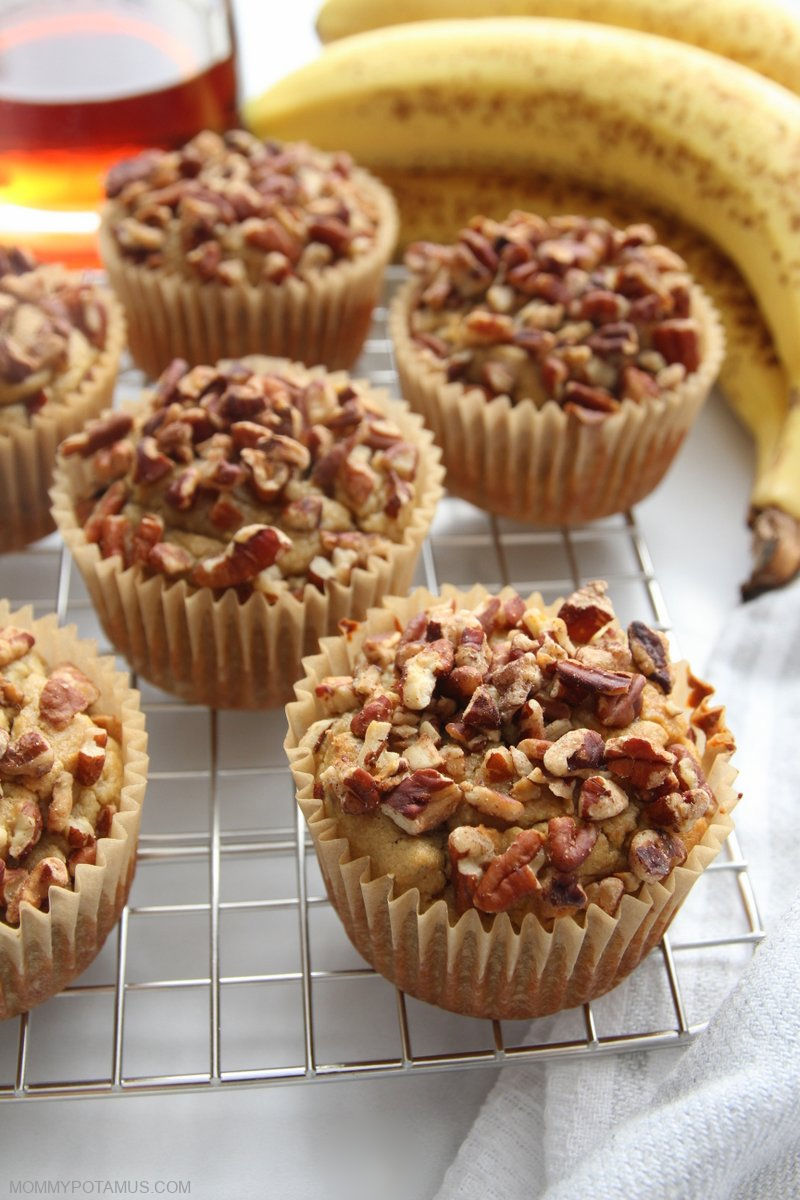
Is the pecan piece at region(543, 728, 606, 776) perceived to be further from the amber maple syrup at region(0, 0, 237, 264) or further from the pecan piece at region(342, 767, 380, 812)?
the amber maple syrup at region(0, 0, 237, 264)

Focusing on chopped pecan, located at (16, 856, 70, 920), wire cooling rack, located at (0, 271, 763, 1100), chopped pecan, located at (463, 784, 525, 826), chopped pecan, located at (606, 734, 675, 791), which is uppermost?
chopped pecan, located at (606, 734, 675, 791)

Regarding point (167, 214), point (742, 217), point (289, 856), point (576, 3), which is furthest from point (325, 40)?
point (289, 856)

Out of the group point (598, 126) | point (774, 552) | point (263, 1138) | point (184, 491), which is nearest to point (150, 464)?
point (184, 491)

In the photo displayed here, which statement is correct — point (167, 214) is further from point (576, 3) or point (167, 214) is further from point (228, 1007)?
point (228, 1007)

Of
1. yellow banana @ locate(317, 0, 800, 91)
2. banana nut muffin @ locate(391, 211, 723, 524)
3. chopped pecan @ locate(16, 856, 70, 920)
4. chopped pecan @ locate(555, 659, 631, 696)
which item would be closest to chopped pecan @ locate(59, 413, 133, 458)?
banana nut muffin @ locate(391, 211, 723, 524)

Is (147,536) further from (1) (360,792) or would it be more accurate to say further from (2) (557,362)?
(2) (557,362)

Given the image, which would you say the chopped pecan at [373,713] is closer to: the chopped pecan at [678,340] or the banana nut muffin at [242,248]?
the chopped pecan at [678,340]

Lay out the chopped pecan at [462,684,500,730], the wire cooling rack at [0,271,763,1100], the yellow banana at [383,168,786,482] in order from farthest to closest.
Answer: the yellow banana at [383,168,786,482], the wire cooling rack at [0,271,763,1100], the chopped pecan at [462,684,500,730]
